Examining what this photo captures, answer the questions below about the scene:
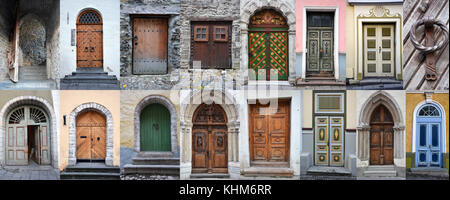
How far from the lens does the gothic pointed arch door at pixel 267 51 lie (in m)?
6.46

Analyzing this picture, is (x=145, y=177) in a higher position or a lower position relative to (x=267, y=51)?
lower

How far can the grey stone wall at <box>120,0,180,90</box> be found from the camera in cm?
639

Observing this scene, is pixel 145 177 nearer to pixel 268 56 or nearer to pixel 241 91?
pixel 241 91

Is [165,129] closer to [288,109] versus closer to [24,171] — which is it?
[288,109]

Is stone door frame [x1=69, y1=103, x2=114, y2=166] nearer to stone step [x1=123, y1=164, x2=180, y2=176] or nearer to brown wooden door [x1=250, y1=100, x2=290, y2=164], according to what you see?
stone step [x1=123, y1=164, x2=180, y2=176]

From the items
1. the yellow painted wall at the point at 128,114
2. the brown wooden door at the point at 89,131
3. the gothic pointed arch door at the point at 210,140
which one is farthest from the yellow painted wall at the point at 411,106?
the brown wooden door at the point at 89,131

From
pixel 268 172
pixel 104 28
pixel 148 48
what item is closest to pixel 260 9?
pixel 148 48

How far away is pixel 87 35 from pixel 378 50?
4687mm

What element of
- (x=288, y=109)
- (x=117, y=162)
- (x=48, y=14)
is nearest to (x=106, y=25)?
(x=48, y=14)

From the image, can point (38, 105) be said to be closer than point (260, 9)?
No

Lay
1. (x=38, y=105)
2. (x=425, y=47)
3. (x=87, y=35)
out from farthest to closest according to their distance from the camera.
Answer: (x=38, y=105), (x=87, y=35), (x=425, y=47)

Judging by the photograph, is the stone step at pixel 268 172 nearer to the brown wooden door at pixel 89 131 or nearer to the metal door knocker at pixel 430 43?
the brown wooden door at pixel 89 131

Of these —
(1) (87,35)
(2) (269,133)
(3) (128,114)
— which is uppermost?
(1) (87,35)

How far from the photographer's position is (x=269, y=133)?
6.50 m
